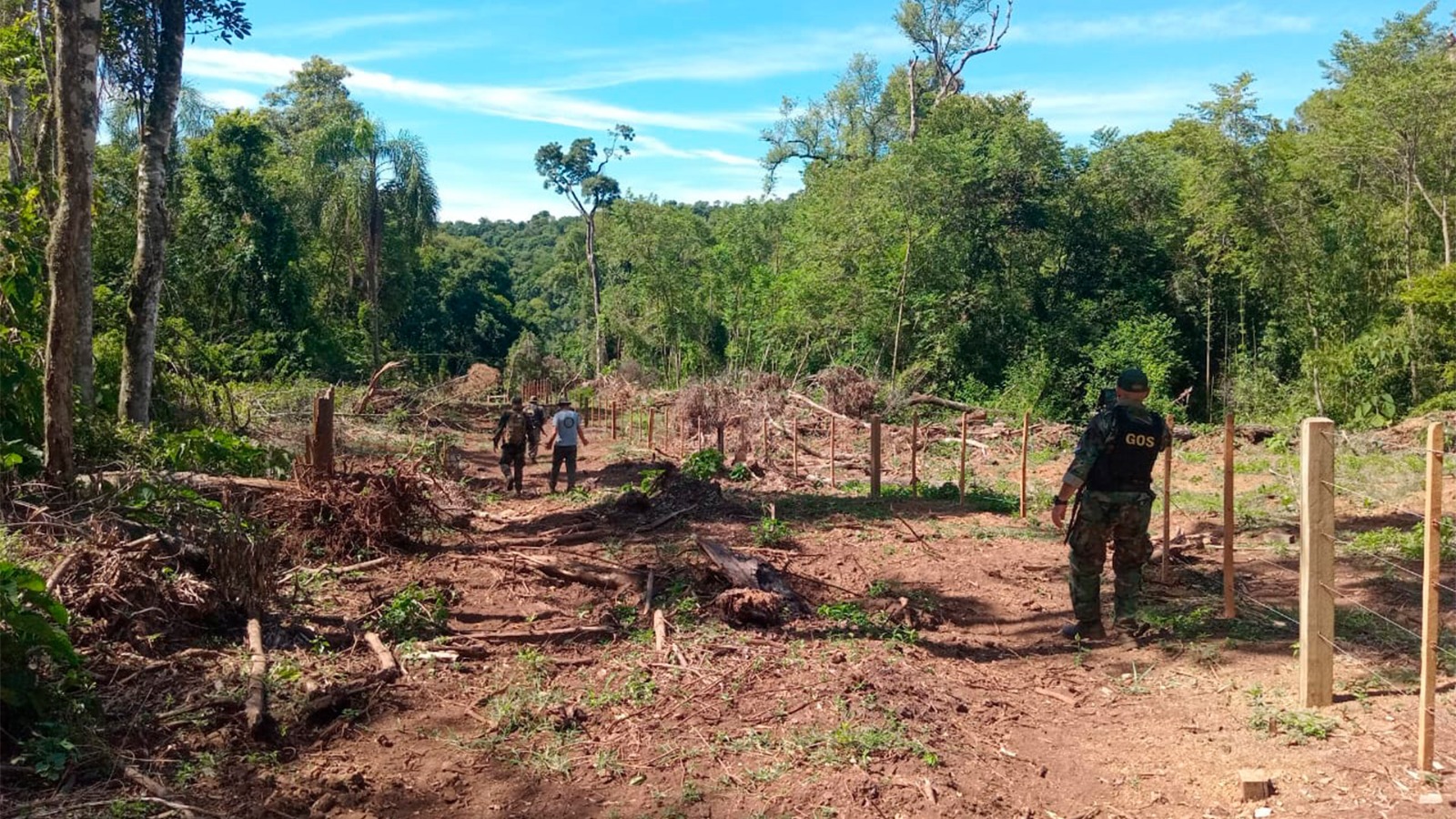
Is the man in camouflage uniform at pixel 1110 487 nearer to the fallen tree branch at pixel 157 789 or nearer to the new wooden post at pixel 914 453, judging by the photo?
the fallen tree branch at pixel 157 789

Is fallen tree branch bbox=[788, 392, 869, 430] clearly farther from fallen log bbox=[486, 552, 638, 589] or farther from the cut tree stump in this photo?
the cut tree stump

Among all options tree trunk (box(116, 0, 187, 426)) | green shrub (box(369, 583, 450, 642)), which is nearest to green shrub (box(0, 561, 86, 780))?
green shrub (box(369, 583, 450, 642))

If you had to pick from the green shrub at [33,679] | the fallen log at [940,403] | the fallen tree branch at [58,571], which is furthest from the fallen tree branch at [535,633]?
the fallen log at [940,403]

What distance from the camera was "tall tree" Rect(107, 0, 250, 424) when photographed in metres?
10.7

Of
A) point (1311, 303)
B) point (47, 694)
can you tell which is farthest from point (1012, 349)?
point (47, 694)

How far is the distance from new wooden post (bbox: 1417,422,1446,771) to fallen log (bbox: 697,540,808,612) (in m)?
3.73

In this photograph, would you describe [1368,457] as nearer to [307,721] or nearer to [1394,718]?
[1394,718]

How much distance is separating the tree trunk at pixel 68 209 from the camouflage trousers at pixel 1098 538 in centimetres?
712

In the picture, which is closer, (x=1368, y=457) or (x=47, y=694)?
(x=47, y=694)

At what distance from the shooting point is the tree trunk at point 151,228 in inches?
421

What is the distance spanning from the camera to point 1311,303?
22.5m

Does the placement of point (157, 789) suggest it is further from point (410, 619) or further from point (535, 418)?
point (535, 418)

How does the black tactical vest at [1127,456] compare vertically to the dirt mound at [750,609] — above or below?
above

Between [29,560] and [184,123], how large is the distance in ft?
84.6
